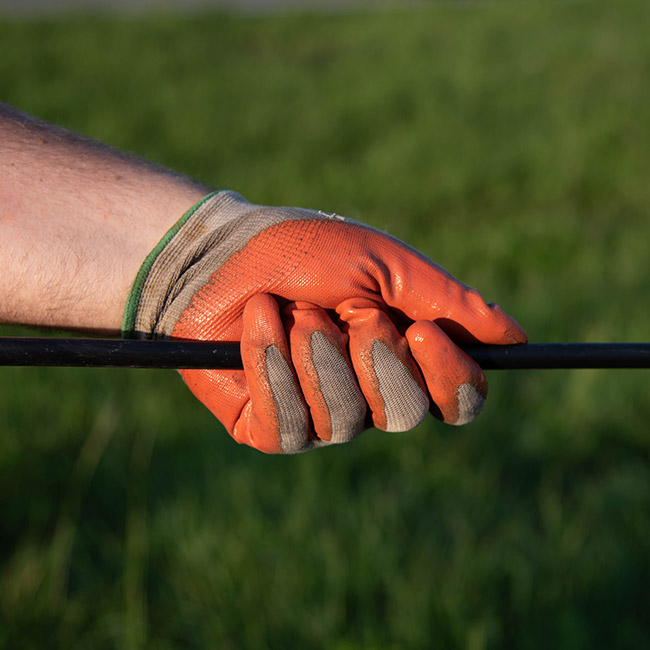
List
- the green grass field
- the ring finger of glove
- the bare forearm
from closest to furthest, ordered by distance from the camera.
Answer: the ring finger of glove
the bare forearm
the green grass field

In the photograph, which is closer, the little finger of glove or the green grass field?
the little finger of glove

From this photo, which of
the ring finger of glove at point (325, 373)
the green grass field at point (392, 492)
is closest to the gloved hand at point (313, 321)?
the ring finger of glove at point (325, 373)

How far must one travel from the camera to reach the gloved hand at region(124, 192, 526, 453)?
4.07 feet

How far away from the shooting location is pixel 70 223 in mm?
1379

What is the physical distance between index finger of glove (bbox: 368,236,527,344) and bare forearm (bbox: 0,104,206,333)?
1.49ft

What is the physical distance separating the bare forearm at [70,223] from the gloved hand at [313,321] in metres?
0.05

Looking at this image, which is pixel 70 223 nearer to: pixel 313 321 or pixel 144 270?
pixel 144 270

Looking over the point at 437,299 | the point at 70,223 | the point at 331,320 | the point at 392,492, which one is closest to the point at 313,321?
the point at 331,320

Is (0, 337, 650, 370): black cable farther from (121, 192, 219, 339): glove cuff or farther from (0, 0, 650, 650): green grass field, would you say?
(0, 0, 650, 650): green grass field

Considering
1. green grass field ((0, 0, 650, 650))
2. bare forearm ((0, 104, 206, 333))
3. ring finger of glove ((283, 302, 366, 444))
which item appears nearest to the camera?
ring finger of glove ((283, 302, 366, 444))

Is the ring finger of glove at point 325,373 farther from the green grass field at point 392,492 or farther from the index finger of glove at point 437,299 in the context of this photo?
the green grass field at point 392,492

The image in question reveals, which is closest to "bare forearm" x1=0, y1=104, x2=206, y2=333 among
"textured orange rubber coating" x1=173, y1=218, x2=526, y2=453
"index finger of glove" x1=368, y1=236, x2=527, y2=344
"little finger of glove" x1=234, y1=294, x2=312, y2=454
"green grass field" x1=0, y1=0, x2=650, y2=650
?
"textured orange rubber coating" x1=173, y1=218, x2=526, y2=453

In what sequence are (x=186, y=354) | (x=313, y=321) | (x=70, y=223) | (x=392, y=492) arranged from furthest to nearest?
1. (x=392, y=492)
2. (x=70, y=223)
3. (x=313, y=321)
4. (x=186, y=354)

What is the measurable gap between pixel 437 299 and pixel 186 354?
477 millimetres
